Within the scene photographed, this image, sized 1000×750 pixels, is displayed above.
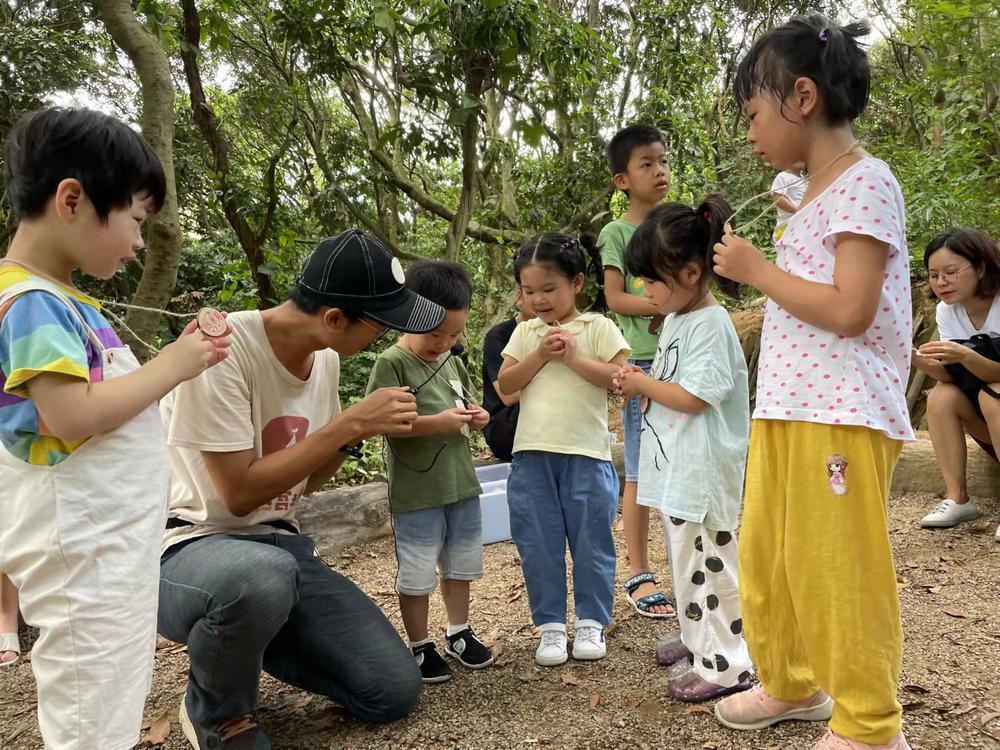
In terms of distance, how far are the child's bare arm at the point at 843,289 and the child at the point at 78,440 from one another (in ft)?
3.85

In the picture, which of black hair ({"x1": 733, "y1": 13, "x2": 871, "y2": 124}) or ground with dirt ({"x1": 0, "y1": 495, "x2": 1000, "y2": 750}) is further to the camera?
ground with dirt ({"x1": 0, "y1": 495, "x2": 1000, "y2": 750})

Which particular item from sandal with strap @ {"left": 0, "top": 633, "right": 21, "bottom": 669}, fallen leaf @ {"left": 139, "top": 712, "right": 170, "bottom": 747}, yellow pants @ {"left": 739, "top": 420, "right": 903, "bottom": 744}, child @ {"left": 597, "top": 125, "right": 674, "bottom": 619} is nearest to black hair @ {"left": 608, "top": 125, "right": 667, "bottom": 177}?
child @ {"left": 597, "top": 125, "right": 674, "bottom": 619}

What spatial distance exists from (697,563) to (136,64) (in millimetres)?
2836

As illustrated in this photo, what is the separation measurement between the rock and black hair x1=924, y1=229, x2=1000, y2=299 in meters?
2.84

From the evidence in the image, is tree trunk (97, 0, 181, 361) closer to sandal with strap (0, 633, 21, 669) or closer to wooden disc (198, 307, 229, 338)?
sandal with strap (0, 633, 21, 669)

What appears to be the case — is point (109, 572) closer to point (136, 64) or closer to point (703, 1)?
point (136, 64)

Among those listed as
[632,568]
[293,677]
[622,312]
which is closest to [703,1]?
[622,312]

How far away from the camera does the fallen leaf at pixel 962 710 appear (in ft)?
6.00

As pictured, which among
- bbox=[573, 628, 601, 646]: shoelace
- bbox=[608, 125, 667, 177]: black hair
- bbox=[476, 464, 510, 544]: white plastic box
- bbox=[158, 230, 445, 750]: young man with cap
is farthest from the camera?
bbox=[476, 464, 510, 544]: white plastic box

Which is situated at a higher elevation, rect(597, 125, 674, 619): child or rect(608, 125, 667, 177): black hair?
rect(608, 125, 667, 177): black hair

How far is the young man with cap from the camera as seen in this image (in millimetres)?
1776

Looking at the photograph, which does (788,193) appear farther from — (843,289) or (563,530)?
(563,530)

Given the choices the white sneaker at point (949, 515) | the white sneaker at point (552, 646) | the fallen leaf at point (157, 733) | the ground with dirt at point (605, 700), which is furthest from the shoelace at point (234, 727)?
the white sneaker at point (949, 515)

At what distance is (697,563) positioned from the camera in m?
1.94
